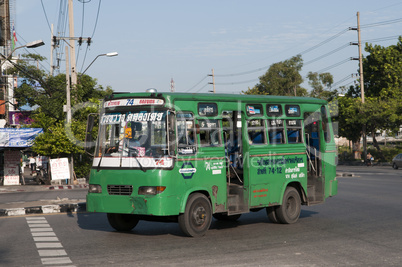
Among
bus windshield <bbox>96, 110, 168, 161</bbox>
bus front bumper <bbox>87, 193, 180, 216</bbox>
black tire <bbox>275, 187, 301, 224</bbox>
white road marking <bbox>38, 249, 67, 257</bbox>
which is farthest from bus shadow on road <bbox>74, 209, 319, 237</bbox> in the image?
white road marking <bbox>38, 249, 67, 257</bbox>

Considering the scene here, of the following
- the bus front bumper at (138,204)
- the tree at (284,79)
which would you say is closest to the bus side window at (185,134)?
the bus front bumper at (138,204)

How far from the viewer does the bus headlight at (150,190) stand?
34.2 ft

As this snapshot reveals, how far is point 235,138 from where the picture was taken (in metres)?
12.5

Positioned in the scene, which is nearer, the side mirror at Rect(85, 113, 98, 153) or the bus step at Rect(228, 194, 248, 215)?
the side mirror at Rect(85, 113, 98, 153)

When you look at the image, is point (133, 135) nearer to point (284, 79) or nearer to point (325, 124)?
point (325, 124)

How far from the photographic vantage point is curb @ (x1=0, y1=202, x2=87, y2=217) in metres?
16.1

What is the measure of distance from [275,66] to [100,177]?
7314 centimetres

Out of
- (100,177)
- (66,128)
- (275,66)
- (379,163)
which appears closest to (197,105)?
(100,177)

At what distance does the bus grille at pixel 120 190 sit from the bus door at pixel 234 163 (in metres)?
2.25

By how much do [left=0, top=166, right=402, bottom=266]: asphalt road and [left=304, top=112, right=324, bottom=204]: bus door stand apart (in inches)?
24.9

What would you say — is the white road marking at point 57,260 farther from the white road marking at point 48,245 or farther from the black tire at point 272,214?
the black tire at point 272,214

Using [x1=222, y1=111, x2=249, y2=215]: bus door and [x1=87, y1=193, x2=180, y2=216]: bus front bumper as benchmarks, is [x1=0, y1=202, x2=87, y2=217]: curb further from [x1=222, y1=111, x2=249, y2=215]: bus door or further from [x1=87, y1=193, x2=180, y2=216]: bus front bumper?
[x1=222, y1=111, x2=249, y2=215]: bus door

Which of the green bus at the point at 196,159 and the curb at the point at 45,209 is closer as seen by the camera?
the green bus at the point at 196,159

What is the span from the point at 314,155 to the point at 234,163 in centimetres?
283
